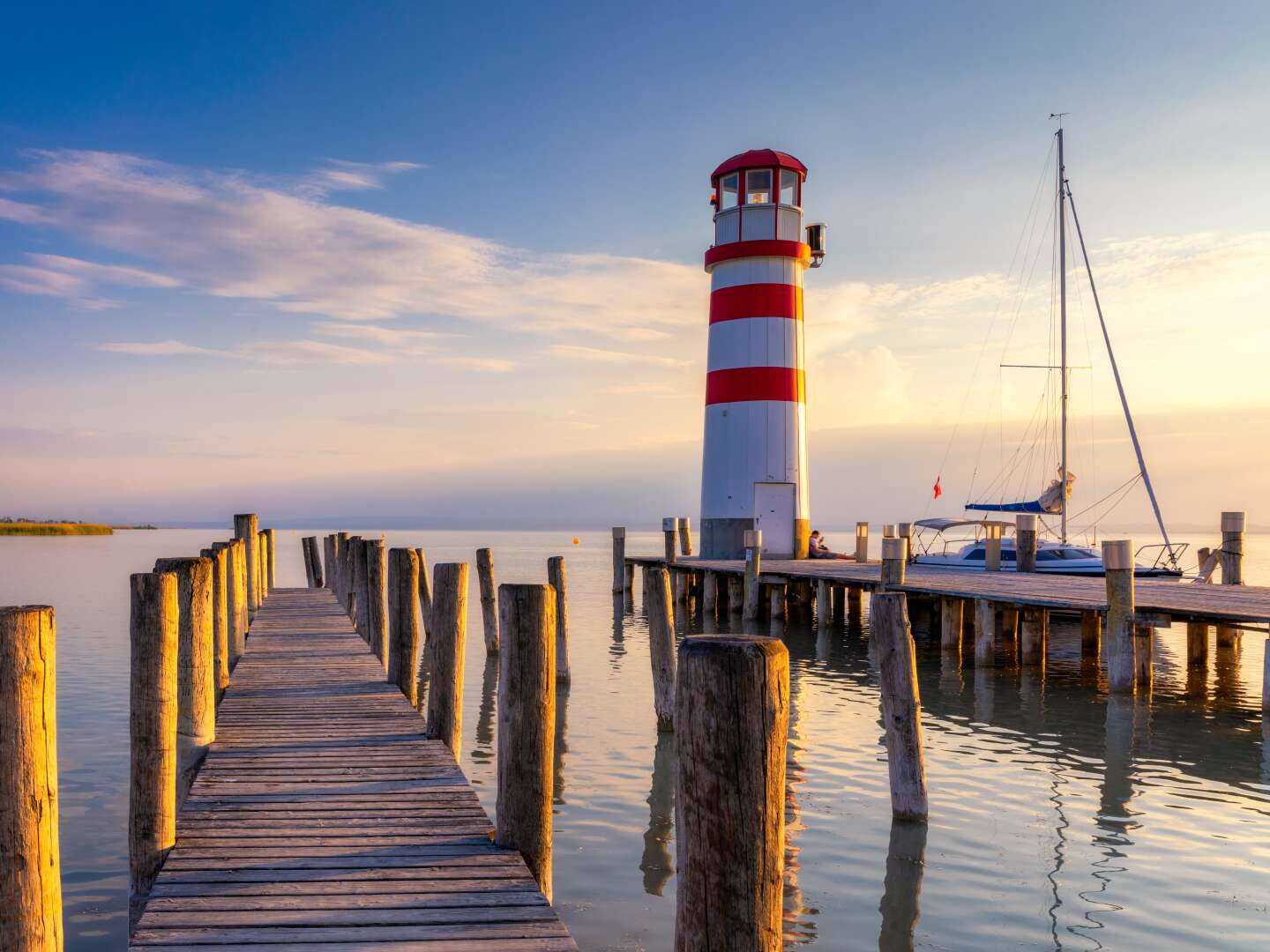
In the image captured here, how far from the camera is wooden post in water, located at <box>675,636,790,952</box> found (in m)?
2.99

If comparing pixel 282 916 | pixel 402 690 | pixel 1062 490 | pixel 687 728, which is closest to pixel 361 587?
pixel 402 690

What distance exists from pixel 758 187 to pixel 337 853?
77.5 ft

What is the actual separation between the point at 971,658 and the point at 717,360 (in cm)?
1050

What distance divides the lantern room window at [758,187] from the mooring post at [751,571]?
910cm

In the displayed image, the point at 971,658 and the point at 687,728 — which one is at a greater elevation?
the point at 687,728

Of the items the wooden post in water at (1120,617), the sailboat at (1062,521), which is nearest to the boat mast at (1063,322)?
the sailboat at (1062,521)

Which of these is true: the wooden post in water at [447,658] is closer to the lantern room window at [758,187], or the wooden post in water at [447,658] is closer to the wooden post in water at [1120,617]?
the wooden post in water at [1120,617]

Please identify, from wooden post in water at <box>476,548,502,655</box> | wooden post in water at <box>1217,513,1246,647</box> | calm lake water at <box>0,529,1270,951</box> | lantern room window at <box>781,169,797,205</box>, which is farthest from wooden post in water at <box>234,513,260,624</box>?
wooden post in water at <box>1217,513,1246,647</box>

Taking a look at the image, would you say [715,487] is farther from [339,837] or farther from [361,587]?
[339,837]

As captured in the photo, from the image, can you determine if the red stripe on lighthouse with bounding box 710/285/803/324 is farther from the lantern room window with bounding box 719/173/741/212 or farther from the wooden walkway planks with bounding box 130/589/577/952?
the wooden walkway planks with bounding box 130/589/577/952

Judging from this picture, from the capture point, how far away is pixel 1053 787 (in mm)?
9797

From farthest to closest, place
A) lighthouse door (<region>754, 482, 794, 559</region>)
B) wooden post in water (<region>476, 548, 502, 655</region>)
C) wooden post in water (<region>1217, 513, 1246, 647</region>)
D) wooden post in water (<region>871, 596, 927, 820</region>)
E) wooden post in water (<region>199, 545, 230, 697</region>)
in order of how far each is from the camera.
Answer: lighthouse door (<region>754, 482, 794, 559</region>), wooden post in water (<region>1217, 513, 1246, 647</region>), wooden post in water (<region>476, 548, 502, 655</region>), wooden post in water (<region>199, 545, 230, 697</region>), wooden post in water (<region>871, 596, 927, 820</region>)

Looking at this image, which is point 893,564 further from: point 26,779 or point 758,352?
point 26,779

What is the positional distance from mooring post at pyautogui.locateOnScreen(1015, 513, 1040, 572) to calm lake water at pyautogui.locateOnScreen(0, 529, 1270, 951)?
6911mm
